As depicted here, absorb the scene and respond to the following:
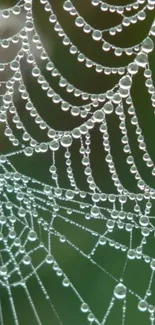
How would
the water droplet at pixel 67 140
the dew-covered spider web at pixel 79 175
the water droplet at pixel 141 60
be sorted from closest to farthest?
the water droplet at pixel 141 60 → the water droplet at pixel 67 140 → the dew-covered spider web at pixel 79 175

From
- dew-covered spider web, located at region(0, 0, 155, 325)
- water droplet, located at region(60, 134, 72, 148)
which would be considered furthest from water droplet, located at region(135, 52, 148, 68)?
dew-covered spider web, located at region(0, 0, 155, 325)

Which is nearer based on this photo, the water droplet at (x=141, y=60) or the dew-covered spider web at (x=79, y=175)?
the water droplet at (x=141, y=60)

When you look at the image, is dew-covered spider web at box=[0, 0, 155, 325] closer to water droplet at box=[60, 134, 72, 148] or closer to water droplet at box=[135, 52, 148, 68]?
water droplet at box=[60, 134, 72, 148]

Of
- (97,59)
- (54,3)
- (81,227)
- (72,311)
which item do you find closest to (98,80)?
(97,59)

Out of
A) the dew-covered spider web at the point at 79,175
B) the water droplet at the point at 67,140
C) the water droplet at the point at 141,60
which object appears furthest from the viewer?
the dew-covered spider web at the point at 79,175

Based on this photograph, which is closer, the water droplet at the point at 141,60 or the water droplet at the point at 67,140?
the water droplet at the point at 141,60

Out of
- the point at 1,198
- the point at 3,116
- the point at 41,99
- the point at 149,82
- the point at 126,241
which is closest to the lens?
the point at 149,82

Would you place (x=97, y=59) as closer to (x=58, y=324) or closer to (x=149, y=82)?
(x=149, y=82)

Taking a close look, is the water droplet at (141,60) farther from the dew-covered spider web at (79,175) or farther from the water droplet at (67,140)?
the dew-covered spider web at (79,175)

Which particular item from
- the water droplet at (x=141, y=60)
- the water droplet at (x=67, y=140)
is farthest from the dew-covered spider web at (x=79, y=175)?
the water droplet at (x=141, y=60)

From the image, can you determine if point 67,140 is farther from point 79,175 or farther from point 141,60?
point 79,175

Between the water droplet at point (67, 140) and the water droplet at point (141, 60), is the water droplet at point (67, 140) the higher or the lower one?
the lower one
